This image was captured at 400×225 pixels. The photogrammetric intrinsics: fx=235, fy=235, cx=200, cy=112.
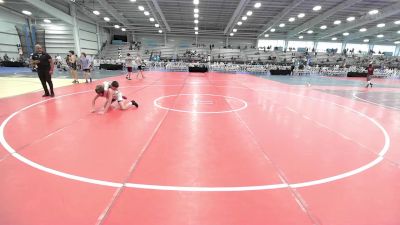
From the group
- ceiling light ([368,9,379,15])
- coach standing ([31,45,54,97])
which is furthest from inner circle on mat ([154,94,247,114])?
ceiling light ([368,9,379,15])

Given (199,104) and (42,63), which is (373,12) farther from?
(42,63)

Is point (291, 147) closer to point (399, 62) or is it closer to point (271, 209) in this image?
point (271, 209)

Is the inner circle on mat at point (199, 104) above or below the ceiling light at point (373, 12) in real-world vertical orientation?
below

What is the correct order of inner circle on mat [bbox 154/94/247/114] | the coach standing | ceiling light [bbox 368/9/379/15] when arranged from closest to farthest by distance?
inner circle on mat [bbox 154/94/247/114], the coach standing, ceiling light [bbox 368/9/379/15]

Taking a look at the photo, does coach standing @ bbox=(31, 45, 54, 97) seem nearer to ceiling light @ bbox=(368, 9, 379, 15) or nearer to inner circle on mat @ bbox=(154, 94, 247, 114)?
inner circle on mat @ bbox=(154, 94, 247, 114)

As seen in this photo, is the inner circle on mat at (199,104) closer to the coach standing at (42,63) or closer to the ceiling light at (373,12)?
the coach standing at (42,63)

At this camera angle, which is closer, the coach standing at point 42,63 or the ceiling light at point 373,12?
the coach standing at point 42,63

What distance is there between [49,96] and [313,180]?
9636mm

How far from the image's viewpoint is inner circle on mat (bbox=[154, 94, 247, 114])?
25.3 ft

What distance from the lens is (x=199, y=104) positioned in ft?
28.3

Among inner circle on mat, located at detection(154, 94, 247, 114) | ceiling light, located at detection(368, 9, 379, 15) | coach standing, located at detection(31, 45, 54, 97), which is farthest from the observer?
ceiling light, located at detection(368, 9, 379, 15)

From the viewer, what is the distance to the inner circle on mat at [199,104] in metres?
7.71

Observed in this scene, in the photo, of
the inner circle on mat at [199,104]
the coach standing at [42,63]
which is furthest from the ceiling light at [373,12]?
the coach standing at [42,63]

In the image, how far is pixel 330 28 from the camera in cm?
4212
